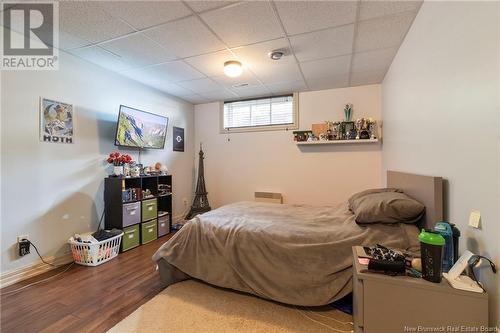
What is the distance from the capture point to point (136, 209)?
10.4 feet

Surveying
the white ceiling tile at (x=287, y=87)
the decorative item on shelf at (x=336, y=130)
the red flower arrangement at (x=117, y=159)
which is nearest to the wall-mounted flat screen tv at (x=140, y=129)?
the red flower arrangement at (x=117, y=159)

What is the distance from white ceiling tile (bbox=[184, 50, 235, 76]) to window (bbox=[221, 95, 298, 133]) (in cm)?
132

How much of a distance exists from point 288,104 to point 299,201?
1.77 metres

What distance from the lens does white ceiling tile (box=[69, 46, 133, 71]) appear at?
2586mm

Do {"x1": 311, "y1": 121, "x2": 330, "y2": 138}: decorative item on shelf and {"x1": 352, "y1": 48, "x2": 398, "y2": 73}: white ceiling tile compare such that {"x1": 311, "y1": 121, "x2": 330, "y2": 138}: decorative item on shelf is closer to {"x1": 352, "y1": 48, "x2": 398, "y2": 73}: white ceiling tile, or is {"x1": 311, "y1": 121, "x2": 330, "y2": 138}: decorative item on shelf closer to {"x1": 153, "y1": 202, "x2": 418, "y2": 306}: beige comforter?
{"x1": 352, "y1": 48, "x2": 398, "y2": 73}: white ceiling tile

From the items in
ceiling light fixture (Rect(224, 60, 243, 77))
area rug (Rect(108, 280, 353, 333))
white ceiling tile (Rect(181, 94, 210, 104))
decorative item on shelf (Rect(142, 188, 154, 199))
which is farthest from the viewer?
white ceiling tile (Rect(181, 94, 210, 104))

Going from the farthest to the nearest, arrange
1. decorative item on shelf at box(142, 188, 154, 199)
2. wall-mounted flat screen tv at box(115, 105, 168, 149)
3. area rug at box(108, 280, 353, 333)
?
1. decorative item on shelf at box(142, 188, 154, 199)
2. wall-mounted flat screen tv at box(115, 105, 168, 149)
3. area rug at box(108, 280, 353, 333)

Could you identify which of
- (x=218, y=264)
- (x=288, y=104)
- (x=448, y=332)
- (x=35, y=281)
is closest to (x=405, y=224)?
(x=448, y=332)

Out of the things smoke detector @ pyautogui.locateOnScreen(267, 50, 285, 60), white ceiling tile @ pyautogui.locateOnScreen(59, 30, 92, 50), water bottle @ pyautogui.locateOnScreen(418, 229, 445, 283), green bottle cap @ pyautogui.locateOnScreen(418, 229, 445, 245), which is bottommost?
water bottle @ pyautogui.locateOnScreen(418, 229, 445, 283)

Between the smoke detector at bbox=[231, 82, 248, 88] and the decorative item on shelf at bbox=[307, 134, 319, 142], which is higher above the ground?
the smoke detector at bbox=[231, 82, 248, 88]

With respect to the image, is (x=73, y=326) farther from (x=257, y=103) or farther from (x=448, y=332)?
(x=257, y=103)

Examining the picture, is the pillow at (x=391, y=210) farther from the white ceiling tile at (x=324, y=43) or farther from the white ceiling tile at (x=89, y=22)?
the white ceiling tile at (x=89, y=22)

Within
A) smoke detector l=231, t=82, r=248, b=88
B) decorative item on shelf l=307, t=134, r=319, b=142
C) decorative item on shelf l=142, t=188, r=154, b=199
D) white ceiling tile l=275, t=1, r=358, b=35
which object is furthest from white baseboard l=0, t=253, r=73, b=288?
decorative item on shelf l=307, t=134, r=319, b=142

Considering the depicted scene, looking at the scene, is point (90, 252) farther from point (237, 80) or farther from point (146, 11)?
point (237, 80)
